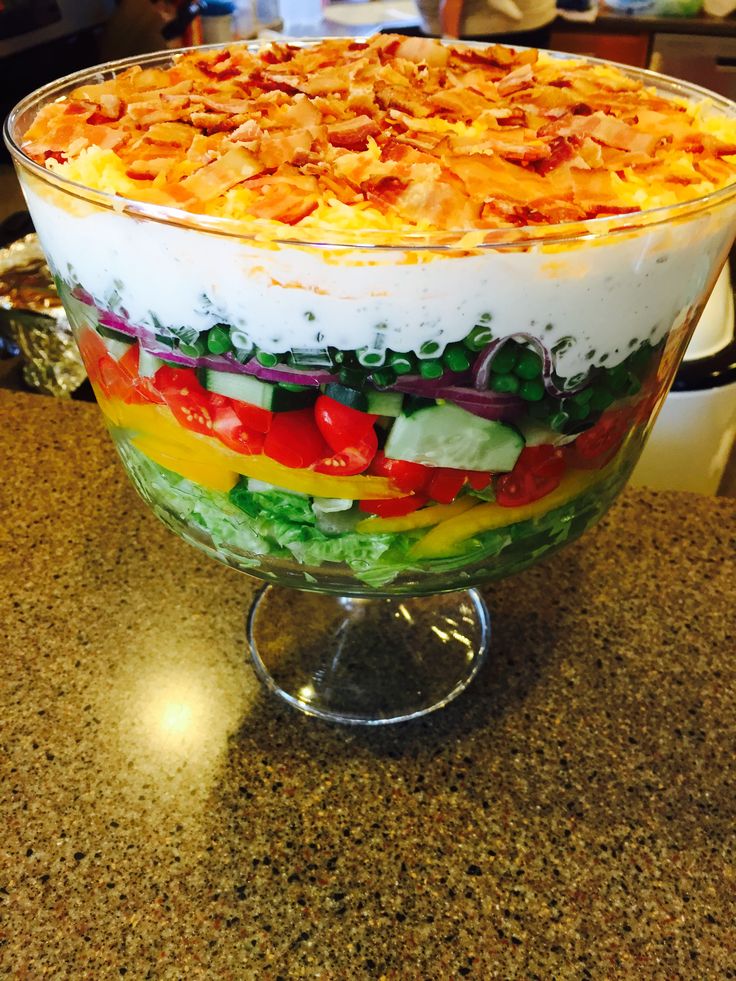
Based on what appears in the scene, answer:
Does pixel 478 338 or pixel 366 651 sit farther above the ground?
pixel 478 338

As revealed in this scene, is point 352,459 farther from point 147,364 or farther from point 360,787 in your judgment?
point 360,787

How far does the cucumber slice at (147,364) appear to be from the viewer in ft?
1.55

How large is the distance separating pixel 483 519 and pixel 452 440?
82 mm

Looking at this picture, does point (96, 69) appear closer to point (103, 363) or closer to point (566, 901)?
point (103, 363)

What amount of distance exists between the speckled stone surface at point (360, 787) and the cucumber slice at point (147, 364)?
32 cm

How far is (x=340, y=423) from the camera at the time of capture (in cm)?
45

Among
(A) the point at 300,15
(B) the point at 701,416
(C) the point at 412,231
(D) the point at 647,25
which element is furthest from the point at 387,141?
(D) the point at 647,25

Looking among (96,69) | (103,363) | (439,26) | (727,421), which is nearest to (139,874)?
(103,363)

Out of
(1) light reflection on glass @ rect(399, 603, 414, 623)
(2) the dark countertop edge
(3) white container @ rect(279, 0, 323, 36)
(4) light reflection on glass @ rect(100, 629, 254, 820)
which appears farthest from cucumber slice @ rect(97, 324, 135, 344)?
(2) the dark countertop edge

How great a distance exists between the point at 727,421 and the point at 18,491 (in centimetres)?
93

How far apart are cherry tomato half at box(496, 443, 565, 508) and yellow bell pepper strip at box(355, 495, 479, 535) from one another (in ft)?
0.07

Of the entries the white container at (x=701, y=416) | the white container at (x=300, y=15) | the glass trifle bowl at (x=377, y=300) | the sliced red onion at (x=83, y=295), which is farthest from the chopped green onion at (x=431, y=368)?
the white container at (x=300, y=15)

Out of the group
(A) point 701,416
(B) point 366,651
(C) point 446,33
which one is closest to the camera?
(B) point 366,651

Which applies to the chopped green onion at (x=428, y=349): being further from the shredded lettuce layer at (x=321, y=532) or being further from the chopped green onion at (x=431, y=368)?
the shredded lettuce layer at (x=321, y=532)
